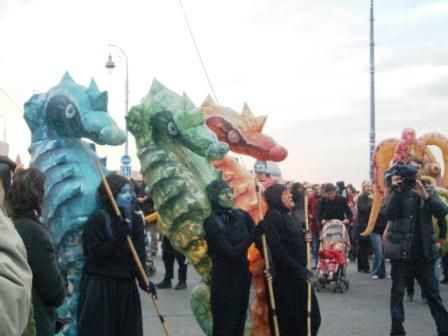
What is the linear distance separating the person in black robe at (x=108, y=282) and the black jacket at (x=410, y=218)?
3108 mm

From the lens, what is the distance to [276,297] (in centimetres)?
676

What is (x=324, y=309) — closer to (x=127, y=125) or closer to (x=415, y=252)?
(x=415, y=252)

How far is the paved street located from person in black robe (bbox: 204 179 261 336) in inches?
82.2

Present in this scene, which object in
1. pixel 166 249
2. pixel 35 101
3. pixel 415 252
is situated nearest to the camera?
pixel 35 101

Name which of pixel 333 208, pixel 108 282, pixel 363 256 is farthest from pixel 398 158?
pixel 108 282

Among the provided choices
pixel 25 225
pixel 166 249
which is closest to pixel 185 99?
pixel 25 225

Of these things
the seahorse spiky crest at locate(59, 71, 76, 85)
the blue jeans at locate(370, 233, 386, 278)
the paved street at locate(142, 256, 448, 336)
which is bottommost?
the paved street at locate(142, 256, 448, 336)

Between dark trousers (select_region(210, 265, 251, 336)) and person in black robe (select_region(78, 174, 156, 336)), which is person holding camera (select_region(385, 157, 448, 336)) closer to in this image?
dark trousers (select_region(210, 265, 251, 336))

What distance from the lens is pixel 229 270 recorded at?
21.1 ft

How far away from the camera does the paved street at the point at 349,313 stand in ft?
28.5

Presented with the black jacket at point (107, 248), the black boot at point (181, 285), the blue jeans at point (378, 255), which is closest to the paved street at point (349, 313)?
the black boot at point (181, 285)

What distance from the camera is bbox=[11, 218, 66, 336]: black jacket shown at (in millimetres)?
4238

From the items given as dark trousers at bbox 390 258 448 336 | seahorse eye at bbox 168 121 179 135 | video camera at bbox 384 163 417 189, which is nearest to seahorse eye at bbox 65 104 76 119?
seahorse eye at bbox 168 121 179 135

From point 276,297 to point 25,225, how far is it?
9.83ft
